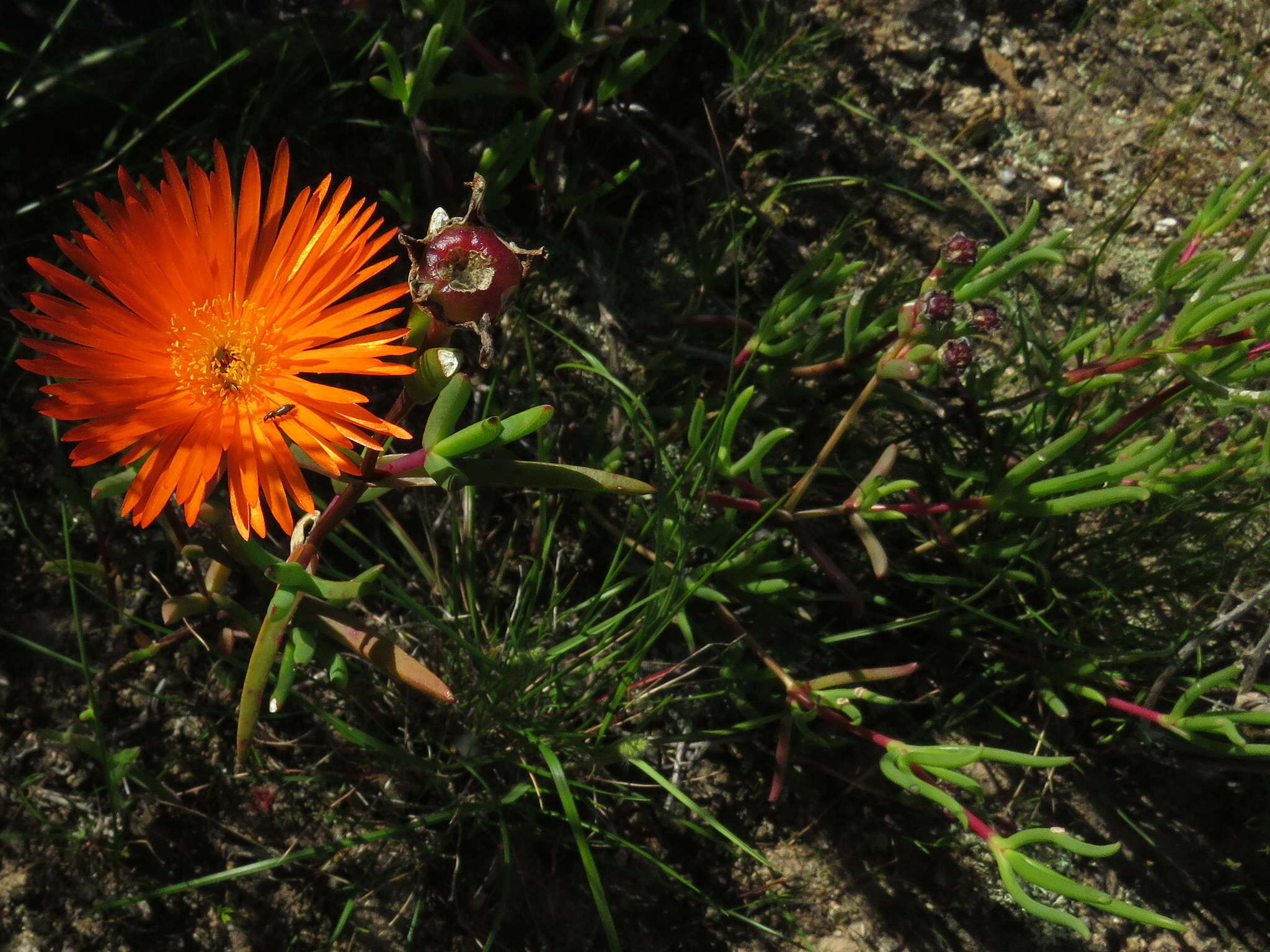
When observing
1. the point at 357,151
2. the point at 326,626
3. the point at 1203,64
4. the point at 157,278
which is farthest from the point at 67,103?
the point at 1203,64

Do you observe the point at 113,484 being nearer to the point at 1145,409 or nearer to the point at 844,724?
the point at 844,724

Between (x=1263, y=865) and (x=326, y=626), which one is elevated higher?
(x=326, y=626)

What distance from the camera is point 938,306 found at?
5.70ft

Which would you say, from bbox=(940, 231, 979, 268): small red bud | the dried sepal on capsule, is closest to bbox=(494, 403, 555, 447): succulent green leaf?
the dried sepal on capsule

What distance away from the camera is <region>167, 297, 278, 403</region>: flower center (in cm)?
158

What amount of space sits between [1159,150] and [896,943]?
7.33 feet

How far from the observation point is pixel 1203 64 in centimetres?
277

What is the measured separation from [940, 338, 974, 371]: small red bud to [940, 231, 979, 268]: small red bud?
5.9 inches

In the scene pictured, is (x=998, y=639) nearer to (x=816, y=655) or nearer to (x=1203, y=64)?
(x=816, y=655)

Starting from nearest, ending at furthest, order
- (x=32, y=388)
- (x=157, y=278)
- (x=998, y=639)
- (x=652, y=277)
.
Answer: (x=157, y=278), (x=32, y=388), (x=998, y=639), (x=652, y=277)

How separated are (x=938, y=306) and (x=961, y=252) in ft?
0.39

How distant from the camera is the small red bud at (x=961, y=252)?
176 cm

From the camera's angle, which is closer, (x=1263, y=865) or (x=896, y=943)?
(x=896, y=943)

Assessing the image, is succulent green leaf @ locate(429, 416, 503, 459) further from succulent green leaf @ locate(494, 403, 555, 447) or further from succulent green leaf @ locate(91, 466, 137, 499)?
succulent green leaf @ locate(91, 466, 137, 499)
